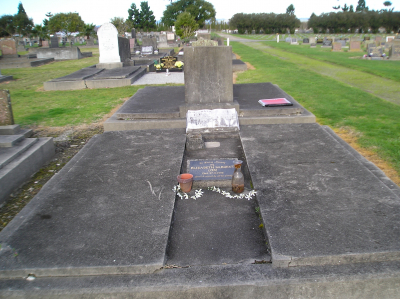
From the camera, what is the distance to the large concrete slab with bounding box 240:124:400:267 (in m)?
2.58

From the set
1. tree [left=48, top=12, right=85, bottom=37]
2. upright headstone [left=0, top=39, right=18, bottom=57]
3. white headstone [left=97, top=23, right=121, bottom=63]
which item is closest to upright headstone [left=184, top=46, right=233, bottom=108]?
white headstone [left=97, top=23, right=121, bottom=63]

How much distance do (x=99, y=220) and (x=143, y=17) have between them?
6586 centimetres

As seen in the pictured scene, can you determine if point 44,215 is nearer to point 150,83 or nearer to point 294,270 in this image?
point 294,270

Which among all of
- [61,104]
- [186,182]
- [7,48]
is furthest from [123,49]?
[186,182]

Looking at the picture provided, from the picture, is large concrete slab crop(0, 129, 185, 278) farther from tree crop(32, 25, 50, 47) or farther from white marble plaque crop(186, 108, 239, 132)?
tree crop(32, 25, 50, 47)

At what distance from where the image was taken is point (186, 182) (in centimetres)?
371

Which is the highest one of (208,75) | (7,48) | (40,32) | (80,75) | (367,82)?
(40,32)

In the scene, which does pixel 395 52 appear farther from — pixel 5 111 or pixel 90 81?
pixel 5 111

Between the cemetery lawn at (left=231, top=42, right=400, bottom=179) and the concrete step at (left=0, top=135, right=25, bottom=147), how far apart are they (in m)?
5.86

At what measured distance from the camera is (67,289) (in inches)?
93.7

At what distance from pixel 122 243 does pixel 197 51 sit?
14.3 ft

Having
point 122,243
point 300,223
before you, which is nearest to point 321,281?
point 300,223

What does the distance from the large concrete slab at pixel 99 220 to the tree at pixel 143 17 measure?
6084cm

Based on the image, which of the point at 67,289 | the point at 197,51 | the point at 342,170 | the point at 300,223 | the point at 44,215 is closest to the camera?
the point at 67,289
